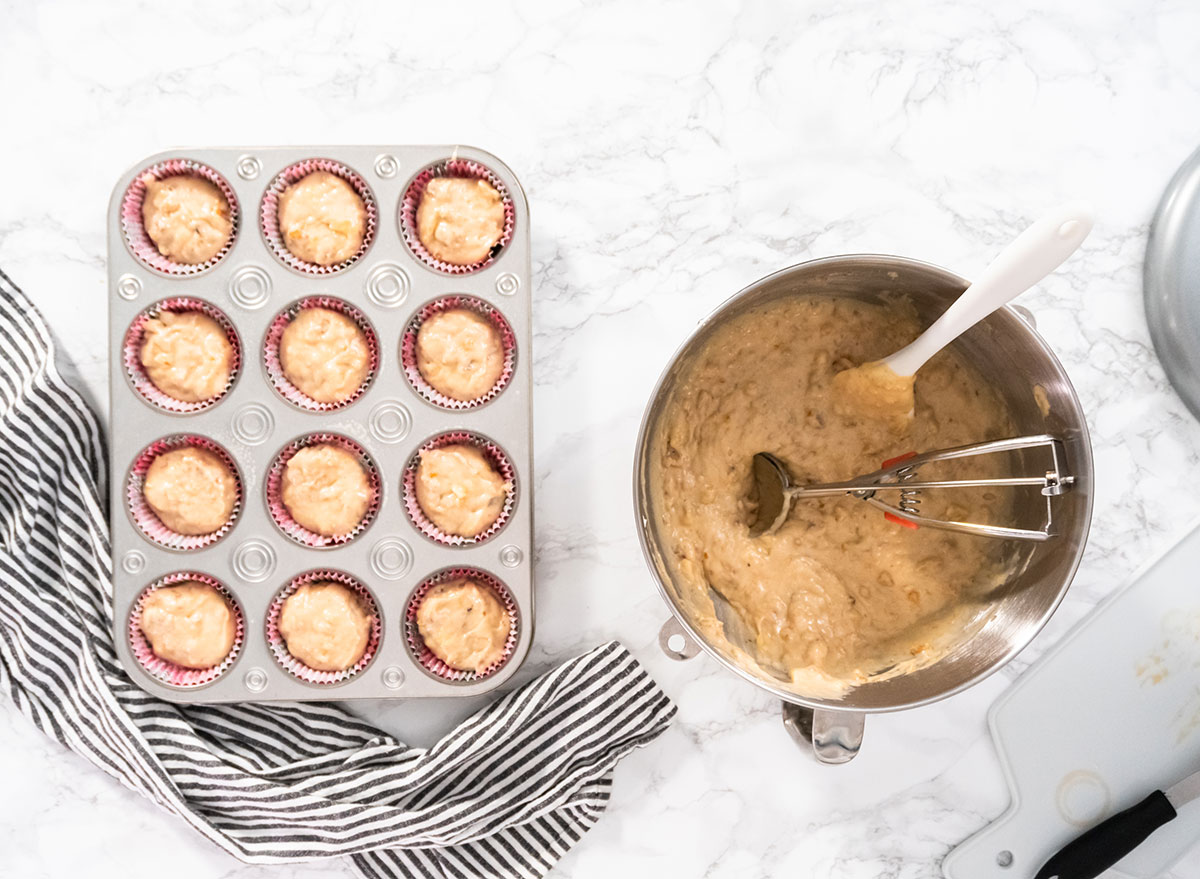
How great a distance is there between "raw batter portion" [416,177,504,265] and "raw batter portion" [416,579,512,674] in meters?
0.65

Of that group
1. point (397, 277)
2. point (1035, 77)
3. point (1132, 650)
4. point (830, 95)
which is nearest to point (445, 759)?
point (397, 277)

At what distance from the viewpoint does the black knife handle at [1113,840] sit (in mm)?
1972

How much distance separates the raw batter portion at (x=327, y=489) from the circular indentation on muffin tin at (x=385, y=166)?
538mm

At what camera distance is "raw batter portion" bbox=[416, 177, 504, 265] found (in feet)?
5.91

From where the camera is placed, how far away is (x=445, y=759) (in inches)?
75.3

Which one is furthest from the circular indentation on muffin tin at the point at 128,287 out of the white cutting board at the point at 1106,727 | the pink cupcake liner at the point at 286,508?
the white cutting board at the point at 1106,727

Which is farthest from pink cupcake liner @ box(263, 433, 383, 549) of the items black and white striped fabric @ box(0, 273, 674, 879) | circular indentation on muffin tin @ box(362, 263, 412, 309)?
black and white striped fabric @ box(0, 273, 674, 879)

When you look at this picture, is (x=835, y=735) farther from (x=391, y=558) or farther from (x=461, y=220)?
(x=461, y=220)

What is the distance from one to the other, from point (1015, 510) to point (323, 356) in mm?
1355

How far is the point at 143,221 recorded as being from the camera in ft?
6.02

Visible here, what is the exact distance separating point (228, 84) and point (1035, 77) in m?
1.76

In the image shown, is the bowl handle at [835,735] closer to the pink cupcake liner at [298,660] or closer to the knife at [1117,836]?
the knife at [1117,836]

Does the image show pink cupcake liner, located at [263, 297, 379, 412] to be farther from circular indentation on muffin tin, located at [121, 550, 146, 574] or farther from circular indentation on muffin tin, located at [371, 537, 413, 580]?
circular indentation on muffin tin, located at [121, 550, 146, 574]

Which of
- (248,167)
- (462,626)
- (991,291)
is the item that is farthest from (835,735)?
(248,167)
